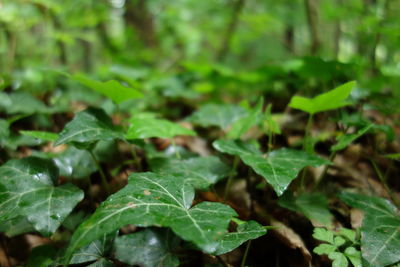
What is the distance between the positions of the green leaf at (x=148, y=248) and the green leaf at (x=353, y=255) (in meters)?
0.66

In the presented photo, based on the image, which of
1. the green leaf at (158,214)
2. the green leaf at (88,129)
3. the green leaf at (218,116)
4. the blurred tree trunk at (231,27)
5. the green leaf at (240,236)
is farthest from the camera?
the blurred tree trunk at (231,27)

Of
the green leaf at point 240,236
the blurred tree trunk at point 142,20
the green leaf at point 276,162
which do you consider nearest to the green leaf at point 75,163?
the green leaf at point 276,162

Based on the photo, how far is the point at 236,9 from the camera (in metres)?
3.98

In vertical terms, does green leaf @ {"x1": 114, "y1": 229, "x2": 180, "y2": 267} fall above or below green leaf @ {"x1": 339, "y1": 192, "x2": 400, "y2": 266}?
below

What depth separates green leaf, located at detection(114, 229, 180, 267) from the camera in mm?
972

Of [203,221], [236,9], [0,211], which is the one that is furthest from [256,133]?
[236,9]

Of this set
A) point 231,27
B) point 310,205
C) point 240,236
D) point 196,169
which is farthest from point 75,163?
point 231,27

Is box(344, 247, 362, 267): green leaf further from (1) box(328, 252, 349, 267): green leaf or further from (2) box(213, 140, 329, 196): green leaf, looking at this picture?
(2) box(213, 140, 329, 196): green leaf

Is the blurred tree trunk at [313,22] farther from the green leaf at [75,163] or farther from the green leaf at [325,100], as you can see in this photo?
the green leaf at [75,163]

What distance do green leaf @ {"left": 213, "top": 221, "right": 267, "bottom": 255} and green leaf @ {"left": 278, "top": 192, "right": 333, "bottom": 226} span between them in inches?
10.4

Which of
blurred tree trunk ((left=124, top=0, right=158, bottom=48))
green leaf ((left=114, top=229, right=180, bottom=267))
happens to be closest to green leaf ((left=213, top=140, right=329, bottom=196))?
green leaf ((left=114, top=229, right=180, bottom=267))

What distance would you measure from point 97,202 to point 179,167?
472 mm

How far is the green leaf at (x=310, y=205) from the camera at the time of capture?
120 centimetres

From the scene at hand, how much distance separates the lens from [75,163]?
4.61 ft
